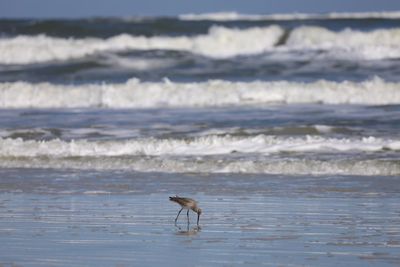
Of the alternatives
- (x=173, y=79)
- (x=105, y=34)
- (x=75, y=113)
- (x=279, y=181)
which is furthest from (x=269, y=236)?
(x=105, y=34)

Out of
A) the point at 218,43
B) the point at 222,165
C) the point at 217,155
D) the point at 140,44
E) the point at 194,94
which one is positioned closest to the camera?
the point at 222,165

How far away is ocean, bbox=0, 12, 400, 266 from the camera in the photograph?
21.4 ft

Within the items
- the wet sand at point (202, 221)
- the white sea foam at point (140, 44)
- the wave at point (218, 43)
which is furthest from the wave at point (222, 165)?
the white sea foam at point (140, 44)

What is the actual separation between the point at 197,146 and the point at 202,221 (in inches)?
177

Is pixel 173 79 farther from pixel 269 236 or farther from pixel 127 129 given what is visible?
pixel 269 236

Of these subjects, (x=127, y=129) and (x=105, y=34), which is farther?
(x=105, y=34)

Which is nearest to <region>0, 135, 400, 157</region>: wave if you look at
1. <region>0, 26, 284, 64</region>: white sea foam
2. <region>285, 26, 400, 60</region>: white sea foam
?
<region>285, 26, 400, 60</region>: white sea foam

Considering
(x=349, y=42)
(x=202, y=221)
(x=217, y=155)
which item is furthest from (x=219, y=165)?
(x=349, y=42)

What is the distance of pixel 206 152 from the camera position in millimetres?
11523

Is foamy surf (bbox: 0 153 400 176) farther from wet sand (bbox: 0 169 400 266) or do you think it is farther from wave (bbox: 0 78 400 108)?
wave (bbox: 0 78 400 108)

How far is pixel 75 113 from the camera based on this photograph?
16.4 m

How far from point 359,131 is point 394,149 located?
1543mm

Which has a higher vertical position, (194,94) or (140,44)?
(140,44)

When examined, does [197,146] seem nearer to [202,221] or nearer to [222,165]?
[222,165]
